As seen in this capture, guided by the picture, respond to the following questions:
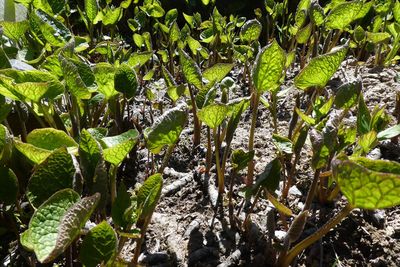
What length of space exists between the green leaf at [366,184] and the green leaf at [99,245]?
39 centimetres

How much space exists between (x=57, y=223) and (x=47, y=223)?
0.6 inches

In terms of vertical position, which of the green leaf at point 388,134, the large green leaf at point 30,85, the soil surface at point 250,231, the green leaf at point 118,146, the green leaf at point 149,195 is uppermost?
the large green leaf at point 30,85

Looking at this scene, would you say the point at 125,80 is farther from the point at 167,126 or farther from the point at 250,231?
the point at 250,231

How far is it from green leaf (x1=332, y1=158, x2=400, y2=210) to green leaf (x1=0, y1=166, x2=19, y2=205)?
647mm

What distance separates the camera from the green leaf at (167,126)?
932 millimetres

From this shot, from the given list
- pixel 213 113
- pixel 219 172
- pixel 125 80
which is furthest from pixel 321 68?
pixel 125 80

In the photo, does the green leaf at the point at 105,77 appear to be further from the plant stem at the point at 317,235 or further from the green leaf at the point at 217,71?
the plant stem at the point at 317,235

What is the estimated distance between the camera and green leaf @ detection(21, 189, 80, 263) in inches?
26.4

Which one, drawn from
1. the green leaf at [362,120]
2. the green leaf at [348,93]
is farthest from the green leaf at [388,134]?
the green leaf at [348,93]

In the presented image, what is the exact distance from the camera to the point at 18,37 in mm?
1486

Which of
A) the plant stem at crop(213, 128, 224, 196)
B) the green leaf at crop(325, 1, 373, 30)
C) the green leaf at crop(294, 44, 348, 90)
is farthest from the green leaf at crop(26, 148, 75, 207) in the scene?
the green leaf at crop(325, 1, 373, 30)

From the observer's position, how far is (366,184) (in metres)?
0.61

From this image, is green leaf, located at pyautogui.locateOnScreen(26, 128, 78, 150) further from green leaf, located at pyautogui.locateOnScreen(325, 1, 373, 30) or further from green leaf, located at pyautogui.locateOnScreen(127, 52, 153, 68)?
green leaf, located at pyautogui.locateOnScreen(325, 1, 373, 30)

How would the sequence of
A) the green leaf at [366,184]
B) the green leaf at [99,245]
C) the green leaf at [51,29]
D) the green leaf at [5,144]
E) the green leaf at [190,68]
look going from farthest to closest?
the green leaf at [51,29]
the green leaf at [190,68]
the green leaf at [5,144]
the green leaf at [99,245]
the green leaf at [366,184]
